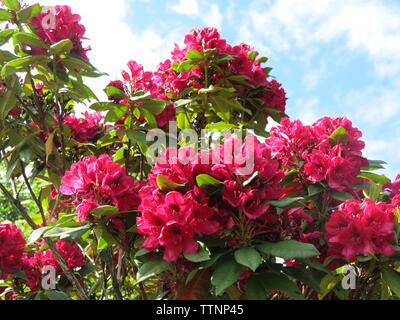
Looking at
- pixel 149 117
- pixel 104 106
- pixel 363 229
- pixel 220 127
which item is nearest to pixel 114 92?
pixel 104 106

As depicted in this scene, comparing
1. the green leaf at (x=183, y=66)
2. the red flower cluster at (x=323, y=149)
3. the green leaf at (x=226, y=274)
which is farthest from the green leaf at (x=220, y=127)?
the green leaf at (x=226, y=274)

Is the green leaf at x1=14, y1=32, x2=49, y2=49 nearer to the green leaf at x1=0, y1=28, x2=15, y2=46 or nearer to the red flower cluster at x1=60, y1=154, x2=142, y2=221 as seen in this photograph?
the green leaf at x1=0, y1=28, x2=15, y2=46

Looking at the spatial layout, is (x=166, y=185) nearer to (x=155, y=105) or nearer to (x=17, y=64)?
(x=155, y=105)

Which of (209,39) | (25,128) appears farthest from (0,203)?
(209,39)

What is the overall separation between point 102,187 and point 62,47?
2.50 feet

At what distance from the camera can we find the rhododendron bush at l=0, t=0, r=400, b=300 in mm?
1302

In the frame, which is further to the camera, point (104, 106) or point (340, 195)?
point (104, 106)

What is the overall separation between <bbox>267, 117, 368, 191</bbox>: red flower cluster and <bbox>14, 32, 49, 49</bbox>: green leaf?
1091 millimetres

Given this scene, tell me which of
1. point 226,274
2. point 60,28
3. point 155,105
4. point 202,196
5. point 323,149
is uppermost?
point 60,28

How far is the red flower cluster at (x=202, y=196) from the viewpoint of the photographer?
1.25m

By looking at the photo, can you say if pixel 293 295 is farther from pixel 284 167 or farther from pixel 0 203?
pixel 0 203

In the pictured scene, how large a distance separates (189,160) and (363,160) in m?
0.87

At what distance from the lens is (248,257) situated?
119 centimetres

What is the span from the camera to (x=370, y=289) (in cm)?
161
